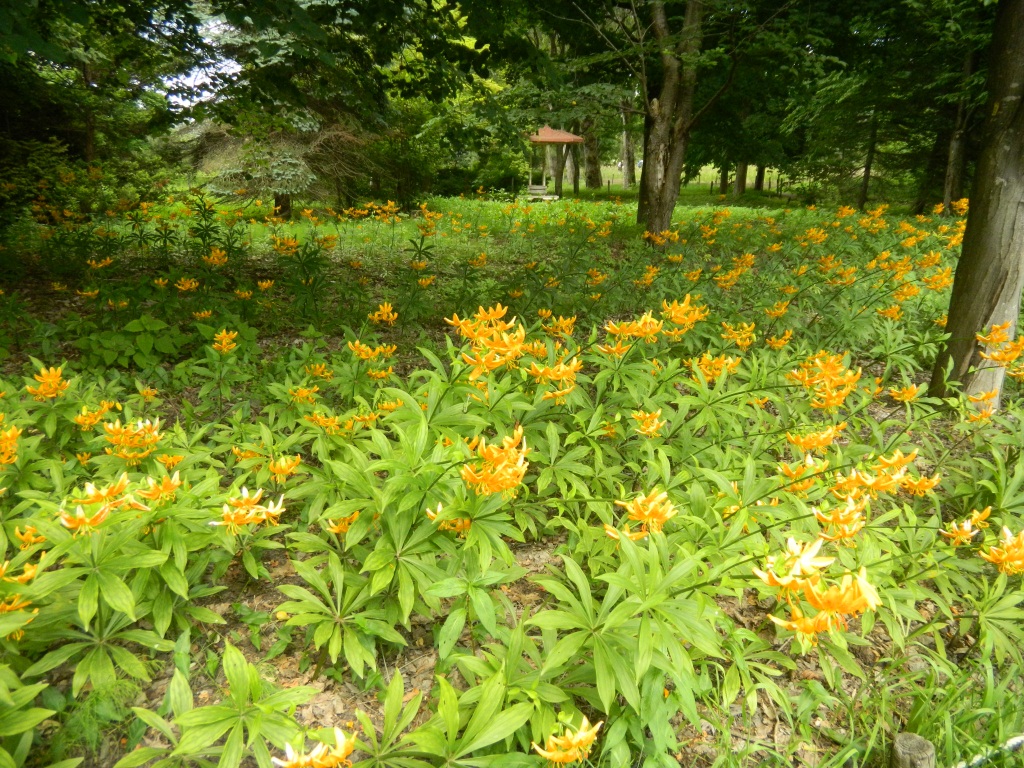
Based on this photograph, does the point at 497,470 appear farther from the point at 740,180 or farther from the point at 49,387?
the point at 740,180

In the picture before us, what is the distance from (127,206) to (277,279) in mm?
1398

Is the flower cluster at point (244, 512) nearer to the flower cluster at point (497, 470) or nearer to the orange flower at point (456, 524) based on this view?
the orange flower at point (456, 524)

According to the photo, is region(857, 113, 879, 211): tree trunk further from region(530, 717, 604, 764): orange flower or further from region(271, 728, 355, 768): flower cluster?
region(271, 728, 355, 768): flower cluster

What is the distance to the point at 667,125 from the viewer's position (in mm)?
6949

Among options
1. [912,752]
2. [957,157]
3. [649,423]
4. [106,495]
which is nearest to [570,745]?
[912,752]

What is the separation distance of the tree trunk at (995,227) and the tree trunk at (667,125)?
4.03m

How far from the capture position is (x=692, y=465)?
8.05ft

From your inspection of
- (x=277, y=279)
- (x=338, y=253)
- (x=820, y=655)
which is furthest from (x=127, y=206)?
(x=820, y=655)

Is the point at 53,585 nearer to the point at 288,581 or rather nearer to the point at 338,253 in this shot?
the point at 288,581

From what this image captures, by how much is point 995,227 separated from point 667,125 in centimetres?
460

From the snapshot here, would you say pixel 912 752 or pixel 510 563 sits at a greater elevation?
pixel 510 563

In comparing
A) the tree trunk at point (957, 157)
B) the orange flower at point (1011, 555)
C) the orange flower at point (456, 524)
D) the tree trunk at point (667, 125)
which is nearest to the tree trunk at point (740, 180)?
the tree trunk at point (957, 157)

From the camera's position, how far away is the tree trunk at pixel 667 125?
6785 millimetres

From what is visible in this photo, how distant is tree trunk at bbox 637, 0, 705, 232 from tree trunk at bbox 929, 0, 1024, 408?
4030 millimetres
